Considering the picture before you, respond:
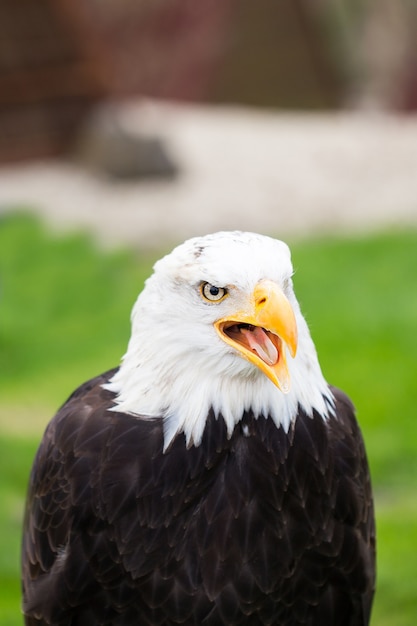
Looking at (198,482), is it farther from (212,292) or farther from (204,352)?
(212,292)

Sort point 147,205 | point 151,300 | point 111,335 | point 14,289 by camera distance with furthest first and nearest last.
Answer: point 147,205 < point 14,289 < point 111,335 < point 151,300

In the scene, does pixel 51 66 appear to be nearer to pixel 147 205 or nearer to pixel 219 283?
pixel 147 205

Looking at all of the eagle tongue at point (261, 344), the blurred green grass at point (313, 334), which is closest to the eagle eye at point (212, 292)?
the eagle tongue at point (261, 344)

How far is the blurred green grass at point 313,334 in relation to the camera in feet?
14.0

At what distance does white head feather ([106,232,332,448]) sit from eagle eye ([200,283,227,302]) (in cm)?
1

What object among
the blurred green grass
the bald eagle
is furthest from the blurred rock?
the bald eagle

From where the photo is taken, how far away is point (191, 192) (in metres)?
9.03

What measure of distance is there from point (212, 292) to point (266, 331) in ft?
0.47

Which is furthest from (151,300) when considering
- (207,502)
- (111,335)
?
(111,335)

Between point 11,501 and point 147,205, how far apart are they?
4.66m

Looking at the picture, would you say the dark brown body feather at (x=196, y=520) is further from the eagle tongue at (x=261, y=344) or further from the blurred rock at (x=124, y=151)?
the blurred rock at (x=124, y=151)

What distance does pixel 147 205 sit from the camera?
891cm

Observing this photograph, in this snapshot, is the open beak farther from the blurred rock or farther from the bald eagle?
the blurred rock

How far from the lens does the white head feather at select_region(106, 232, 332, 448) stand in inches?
86.0
